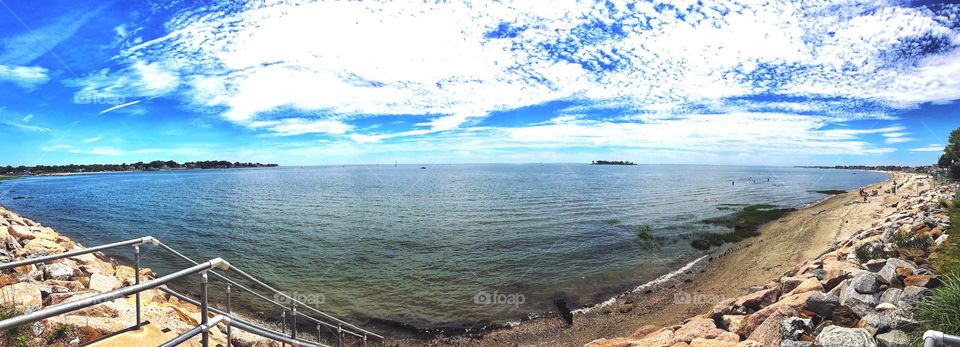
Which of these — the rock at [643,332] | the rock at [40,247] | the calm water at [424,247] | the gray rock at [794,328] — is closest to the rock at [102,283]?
the rock at [40,247]

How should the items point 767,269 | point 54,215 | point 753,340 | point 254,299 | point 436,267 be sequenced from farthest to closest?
point 54,215 < point 436,267 < point 767,269 < point 254,299 < point 753,340

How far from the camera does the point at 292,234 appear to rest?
32.8 metres

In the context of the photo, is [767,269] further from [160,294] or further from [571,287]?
[160,294]

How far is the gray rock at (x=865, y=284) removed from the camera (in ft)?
28.2

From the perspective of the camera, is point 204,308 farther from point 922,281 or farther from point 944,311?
point 922,281

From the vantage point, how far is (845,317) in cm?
797

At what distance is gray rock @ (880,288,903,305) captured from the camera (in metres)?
7.90

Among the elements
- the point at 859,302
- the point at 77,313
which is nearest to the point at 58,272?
the point at 77,313

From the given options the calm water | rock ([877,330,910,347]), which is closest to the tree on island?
the calm water

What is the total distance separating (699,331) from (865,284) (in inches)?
143

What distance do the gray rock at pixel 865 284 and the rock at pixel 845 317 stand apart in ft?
3.09

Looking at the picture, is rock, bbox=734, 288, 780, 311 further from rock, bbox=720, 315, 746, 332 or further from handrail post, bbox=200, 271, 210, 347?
handrail post, bbox=200, 271, 210, 347

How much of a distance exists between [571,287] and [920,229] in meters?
14.3

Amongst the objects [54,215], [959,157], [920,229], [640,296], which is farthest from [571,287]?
[959,157]
